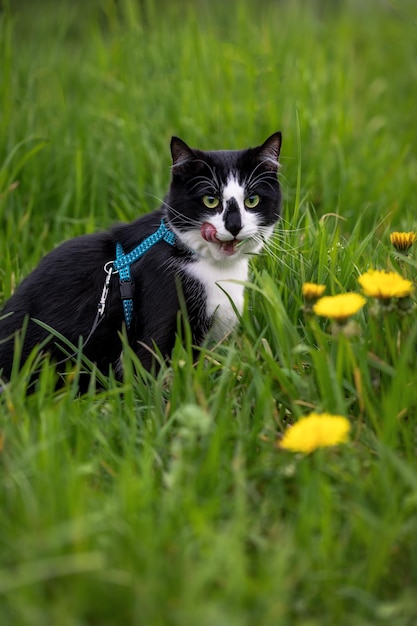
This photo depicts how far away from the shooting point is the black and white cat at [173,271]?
7.65 ft

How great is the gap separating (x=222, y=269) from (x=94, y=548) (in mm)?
1189

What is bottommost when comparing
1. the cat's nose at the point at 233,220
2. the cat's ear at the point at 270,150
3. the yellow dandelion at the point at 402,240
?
the yellow dandelion at the point at 402,240

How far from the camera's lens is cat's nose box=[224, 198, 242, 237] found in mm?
2264

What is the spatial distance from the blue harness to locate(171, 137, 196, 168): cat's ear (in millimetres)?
198

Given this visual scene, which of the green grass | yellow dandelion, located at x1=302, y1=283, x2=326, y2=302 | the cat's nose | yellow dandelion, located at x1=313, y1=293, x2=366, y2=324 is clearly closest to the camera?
the green grass

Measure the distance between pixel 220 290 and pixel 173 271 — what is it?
16 cm

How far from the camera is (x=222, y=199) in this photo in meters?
2.34

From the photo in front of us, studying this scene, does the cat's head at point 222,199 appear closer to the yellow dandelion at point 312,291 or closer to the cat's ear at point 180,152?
the cat's ear at point 180,152

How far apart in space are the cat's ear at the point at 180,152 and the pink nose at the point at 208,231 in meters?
0.21

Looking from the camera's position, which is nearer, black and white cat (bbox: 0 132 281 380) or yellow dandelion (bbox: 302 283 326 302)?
yellow dandelion (bbox: 302 283 326 302)

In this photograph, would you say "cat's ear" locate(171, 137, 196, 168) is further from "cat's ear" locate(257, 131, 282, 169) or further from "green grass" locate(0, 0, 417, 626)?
"green grass" locate(0, 0, 417, 626)

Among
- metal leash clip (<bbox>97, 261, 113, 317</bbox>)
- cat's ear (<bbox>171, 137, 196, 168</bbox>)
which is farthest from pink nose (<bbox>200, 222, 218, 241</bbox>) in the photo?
metal leash clip (<bbox>97, 261, 113, 317</bbox>)

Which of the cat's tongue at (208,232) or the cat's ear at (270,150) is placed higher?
the cat's ear at (270,150)

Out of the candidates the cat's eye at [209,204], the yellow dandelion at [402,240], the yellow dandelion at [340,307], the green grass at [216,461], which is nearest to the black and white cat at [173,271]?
the cat's eye at [209,204]
